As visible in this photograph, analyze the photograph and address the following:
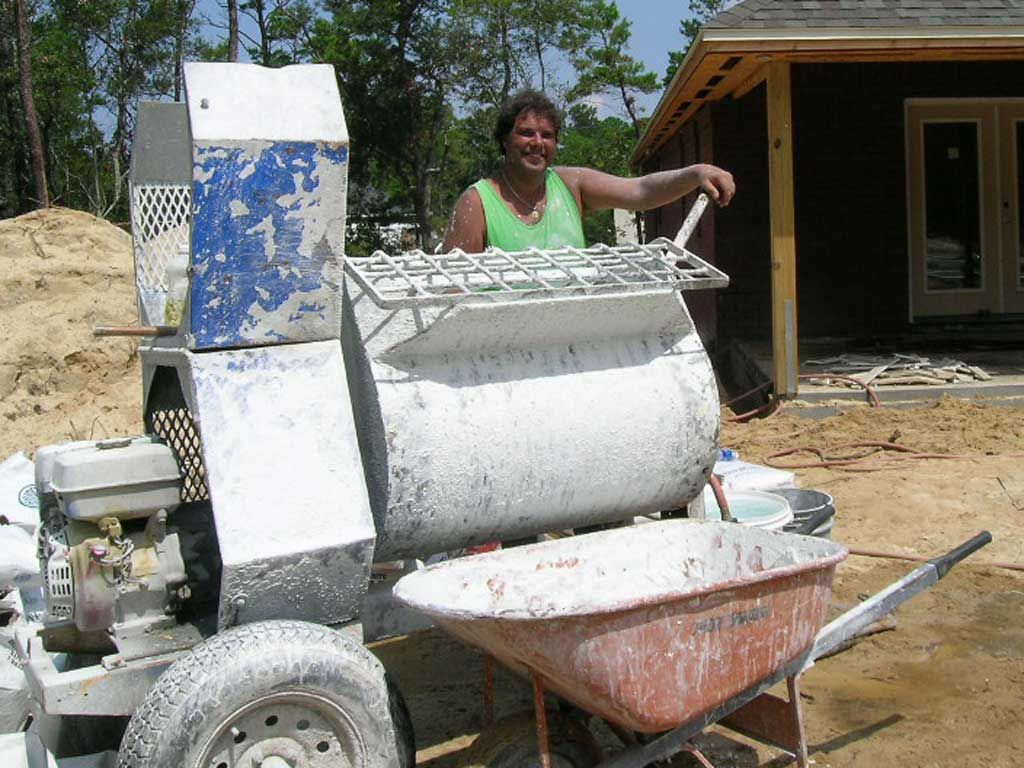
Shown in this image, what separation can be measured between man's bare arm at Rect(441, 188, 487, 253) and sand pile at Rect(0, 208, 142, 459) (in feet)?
18.0

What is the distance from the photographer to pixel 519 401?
118 inches

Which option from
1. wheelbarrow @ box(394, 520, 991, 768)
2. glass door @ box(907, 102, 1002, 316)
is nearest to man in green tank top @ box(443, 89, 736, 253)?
wheelbarrow @ box(394, 520, 991, 768)

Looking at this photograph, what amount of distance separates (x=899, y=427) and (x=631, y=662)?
20.3 feet

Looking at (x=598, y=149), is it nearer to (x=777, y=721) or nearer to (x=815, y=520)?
(x=815, y=520)

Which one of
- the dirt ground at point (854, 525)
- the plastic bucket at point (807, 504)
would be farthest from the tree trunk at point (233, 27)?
the plastic bucket at point (807, 504)

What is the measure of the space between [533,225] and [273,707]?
1.90m

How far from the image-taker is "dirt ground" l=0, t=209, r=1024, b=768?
359 cm

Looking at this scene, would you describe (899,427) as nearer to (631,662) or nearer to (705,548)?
(705,548)

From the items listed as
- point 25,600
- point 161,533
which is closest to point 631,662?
point 161,533

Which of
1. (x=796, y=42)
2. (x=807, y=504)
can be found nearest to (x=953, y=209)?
(x=796, y=42)

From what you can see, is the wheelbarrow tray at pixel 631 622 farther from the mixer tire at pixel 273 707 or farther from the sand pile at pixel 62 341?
the sand pile at pixel 62 341

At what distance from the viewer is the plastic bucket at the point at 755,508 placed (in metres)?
4.21

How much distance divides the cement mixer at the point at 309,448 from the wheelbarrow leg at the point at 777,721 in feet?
2.11

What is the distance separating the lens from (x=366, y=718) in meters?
2.56
